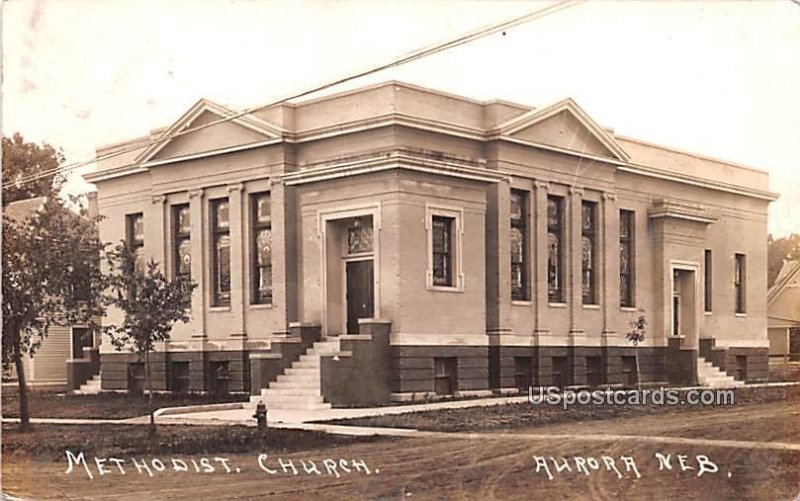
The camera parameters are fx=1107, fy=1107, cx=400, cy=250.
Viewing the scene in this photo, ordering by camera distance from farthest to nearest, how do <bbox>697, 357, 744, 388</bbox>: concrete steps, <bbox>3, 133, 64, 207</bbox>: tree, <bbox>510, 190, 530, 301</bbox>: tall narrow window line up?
<bbox>3, 133, 64, 207</bbox>: tree → <bbox>510, 190, 530, 301</bbox>: tall narrow window → <bbox>697, 357, 744, 388</bbox>: concrete steps

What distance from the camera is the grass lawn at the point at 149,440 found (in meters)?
11.9

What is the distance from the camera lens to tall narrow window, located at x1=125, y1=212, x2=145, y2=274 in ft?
42.7

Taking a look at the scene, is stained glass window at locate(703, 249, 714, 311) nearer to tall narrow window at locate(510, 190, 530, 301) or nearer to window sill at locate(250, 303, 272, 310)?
tall narrow window at locate(510, 190, 530, 301)

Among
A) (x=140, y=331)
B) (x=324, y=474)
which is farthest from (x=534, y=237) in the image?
(x=140, y=331)

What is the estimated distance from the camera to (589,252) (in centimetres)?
1252

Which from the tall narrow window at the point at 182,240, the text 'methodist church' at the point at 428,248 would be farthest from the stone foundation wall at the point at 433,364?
the tall narrow window at the point at 182,240

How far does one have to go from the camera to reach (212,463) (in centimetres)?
1170

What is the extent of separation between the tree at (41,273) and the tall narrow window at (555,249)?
526cm

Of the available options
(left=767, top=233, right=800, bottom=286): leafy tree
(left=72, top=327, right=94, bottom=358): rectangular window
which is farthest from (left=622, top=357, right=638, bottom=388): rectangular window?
(left=72, top=327, right=94, bottom=358): rectangular window

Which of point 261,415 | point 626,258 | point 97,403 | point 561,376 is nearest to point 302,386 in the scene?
point 261,415

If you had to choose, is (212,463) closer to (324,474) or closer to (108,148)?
(324,474)

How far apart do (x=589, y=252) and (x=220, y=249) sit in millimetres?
4300

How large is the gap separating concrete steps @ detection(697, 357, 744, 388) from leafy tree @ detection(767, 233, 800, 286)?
1.21m

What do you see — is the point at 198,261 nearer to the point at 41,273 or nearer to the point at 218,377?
the point at 218,377
